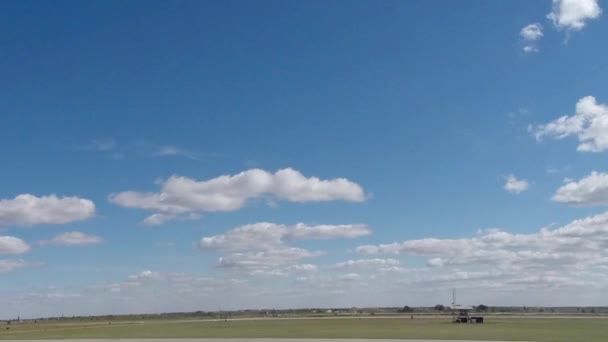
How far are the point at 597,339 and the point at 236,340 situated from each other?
33.1m

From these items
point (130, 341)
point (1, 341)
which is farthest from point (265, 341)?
point (1, 341)

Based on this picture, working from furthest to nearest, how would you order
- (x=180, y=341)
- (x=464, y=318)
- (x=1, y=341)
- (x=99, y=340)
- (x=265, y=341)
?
(x=464, y=318), (x=1, y=341), (x=99, y=340), (x=180, y=341), (x=265, y=341)

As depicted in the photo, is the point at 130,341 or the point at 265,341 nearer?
the point at 265,341

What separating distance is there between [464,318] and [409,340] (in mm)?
49315

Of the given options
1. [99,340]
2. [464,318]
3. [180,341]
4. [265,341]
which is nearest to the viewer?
[265,341]

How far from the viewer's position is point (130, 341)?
64750 mm

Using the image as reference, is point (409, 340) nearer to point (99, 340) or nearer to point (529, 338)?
point (529, 338)

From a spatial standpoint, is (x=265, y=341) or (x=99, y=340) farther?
(x=99, y=340)

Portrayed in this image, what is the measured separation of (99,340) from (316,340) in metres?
25.0

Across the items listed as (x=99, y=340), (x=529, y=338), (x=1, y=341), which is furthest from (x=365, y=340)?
(x=1, y=341)

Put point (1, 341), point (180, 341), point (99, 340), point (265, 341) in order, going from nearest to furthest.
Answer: point (265, 341)
point (180, 341)
point (99, 340)
point (1, 341)

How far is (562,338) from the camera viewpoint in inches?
2387

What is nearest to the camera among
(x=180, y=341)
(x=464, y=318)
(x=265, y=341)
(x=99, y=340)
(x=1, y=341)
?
(x=265, y=341)

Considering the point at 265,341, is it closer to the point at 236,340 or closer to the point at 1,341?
the point at 236,340
